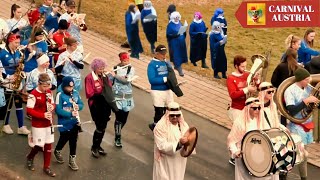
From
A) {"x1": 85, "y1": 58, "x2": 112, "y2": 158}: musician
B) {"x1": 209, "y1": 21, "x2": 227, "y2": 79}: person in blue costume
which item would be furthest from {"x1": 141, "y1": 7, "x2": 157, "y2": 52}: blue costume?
{"x1": 85, "y1": 58, "x2": 112, "y2": 158}: musician

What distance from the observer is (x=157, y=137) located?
37.4 feet

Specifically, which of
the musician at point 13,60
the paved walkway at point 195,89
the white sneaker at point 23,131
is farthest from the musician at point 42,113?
the paved walkway at point 195,89

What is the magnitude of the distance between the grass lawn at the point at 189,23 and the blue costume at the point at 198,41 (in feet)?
0.98

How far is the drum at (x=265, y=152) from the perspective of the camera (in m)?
11.1

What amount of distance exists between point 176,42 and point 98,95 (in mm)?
6232

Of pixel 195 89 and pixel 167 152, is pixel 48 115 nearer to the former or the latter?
pixel 167 152

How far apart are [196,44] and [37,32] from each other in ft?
19.0

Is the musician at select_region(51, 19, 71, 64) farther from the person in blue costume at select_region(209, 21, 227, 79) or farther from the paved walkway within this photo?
the person in blue costume at select_region(209, 21, 227, 79)

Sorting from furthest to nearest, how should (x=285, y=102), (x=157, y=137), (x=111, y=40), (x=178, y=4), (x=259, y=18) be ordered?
(x=178, y=4), (x=111, y=40), (x=259, y=18), (x=285, y=102), (x=157, y=137)

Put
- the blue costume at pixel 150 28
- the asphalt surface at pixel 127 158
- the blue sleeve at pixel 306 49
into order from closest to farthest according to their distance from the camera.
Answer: the asphalt surface at pixel 127 158, the blue sleeve at pixel 306 49, the blue costume at pixel 150 28

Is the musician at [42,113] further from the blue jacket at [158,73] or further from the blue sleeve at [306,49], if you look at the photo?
the blue sleeve at [306,49]

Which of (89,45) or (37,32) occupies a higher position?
(37,32)

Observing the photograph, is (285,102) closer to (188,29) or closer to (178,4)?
(188,29)

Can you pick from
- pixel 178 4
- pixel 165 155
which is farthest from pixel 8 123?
pixel 178 4
